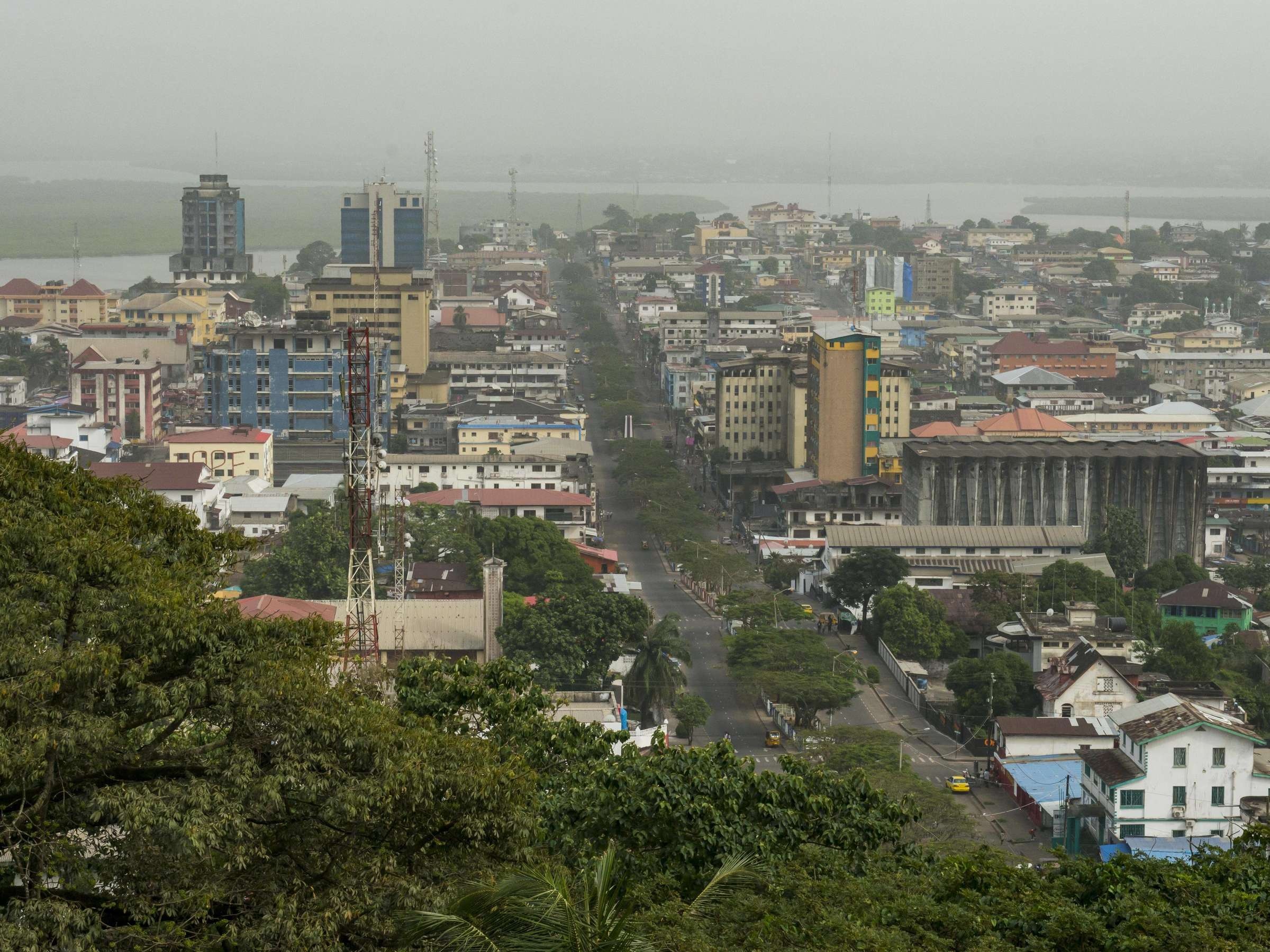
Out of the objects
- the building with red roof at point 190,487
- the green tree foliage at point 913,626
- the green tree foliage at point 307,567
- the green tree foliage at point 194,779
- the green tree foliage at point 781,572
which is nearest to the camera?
the green tree foliage at point 194,779

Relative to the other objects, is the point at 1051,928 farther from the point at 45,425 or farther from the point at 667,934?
the point at 45,425

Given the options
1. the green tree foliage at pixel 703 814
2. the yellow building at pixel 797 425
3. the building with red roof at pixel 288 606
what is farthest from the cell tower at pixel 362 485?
the yellow building at pixel 797 425

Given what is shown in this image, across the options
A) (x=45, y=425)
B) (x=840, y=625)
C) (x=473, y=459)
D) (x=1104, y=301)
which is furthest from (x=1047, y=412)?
(x=1104, y=301)

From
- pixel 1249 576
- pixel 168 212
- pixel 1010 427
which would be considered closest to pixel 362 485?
pixel 1249 576

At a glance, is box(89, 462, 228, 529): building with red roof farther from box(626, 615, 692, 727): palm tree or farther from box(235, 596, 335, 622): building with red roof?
box(626, 615, 692, 727): palm tree

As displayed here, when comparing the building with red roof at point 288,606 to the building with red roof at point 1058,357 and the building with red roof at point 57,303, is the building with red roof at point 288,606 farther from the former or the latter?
the building with red roof at point 57,303

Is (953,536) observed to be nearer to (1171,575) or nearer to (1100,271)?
(1171,575)

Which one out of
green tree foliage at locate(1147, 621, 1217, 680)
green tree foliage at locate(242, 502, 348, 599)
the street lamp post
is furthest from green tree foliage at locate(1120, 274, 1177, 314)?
the street lamp post
